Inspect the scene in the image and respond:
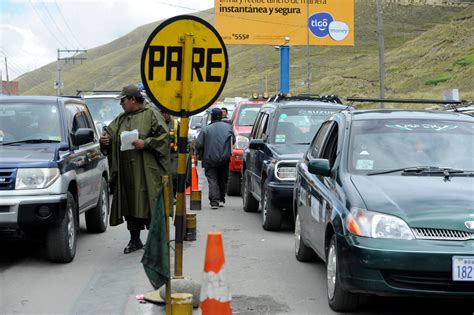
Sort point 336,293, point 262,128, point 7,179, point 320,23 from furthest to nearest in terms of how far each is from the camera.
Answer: point 320,23, point 262,128, point 7,179, point 336,293

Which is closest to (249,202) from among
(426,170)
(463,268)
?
(426,170)

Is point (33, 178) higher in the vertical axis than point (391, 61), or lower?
lower

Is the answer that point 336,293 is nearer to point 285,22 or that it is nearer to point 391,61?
point 285,22

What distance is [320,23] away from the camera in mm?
49312

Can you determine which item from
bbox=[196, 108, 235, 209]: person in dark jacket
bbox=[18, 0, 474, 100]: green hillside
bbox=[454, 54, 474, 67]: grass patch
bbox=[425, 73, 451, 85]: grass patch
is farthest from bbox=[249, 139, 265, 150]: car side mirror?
bbox=[454, 54, 474, 67]: grass patch

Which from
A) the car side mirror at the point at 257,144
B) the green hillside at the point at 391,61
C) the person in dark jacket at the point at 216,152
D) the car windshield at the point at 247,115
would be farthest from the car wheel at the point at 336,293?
the green hillside at the point at 391,61

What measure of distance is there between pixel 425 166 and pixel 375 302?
1314mm

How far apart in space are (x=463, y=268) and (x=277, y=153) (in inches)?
231

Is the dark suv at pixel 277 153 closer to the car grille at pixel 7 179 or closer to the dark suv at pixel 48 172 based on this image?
the dark suv at pixel 48 172

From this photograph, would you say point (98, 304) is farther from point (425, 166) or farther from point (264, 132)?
point (264, 132)

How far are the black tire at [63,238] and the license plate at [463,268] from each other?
14.7ft

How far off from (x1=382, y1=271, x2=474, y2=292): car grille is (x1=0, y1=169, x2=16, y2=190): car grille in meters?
4.26

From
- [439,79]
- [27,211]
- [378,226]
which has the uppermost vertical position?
[439,79]

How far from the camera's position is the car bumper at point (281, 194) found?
447 inches
